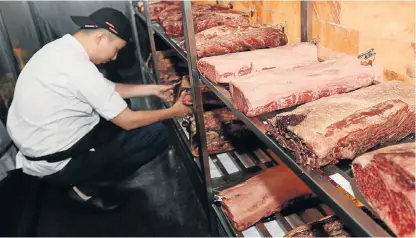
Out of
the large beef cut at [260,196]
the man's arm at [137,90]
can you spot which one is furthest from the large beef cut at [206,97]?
the large beef cut at [260,196]

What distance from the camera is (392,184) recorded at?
737mm

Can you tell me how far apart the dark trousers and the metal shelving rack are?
28 cm

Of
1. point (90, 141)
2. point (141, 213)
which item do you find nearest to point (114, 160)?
point (90, 141)

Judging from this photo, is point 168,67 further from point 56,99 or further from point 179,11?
point 56,99

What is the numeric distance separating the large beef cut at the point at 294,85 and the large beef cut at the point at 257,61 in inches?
6.0

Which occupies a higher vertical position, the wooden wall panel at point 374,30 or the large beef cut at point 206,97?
the wooden wall panel at point 374,30

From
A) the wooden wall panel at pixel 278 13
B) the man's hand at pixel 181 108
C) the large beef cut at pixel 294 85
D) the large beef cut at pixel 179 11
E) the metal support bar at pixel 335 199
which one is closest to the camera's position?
the metal support bar at pixel 335 199

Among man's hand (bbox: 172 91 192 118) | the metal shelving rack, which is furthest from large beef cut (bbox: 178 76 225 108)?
the metal shelving rack

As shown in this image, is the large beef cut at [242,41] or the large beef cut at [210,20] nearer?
the large beef cut at [242,41]

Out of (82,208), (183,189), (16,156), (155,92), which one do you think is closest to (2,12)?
(16,156)

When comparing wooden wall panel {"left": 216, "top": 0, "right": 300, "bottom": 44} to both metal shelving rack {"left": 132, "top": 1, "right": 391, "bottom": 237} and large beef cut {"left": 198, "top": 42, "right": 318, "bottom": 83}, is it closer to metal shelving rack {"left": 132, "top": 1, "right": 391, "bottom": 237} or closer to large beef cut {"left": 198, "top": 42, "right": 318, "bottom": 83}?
metal shelving rack {"left": 132, "top": 1, "right": 391, "bottom": 237}

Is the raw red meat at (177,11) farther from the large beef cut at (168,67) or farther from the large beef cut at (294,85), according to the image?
the large beef cut at (294,85)

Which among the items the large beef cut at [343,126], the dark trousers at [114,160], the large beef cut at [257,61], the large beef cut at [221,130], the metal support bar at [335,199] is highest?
the large beef cut at [257,61]

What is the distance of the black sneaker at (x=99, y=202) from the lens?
287 centimetres
